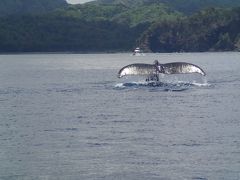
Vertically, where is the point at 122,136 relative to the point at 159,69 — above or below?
below

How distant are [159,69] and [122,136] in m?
29.7

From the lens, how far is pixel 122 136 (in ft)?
135

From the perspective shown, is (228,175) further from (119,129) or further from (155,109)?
(155,109)

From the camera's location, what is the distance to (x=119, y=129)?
44.0 meters

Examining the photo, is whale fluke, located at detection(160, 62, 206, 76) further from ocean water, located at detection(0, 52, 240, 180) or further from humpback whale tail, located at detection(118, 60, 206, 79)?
ocean water, located at detection(0, 52, 240, 180)

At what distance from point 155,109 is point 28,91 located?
25138mm

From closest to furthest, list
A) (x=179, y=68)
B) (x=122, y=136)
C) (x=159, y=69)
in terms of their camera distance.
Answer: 1. (x=122, y=136)
2. (x=159, y=69)
3. (x=179, y=68)

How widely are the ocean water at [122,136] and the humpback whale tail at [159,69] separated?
71.0 inches

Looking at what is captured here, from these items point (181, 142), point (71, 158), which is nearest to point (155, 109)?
point (181, 142)

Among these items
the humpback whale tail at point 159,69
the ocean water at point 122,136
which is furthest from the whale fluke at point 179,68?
the ocean water at point 122,136

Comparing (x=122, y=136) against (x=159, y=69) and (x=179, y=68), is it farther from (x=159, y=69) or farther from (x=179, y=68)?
(x=179, y=68)

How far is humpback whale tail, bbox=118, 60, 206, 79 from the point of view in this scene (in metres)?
70.3

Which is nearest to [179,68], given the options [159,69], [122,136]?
[159,69]

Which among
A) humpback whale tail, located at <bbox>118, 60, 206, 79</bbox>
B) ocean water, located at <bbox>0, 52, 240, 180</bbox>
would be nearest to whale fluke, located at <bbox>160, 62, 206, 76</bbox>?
humpback whale tail, located at <bbox>118, 60, 206, 79</bbox>
